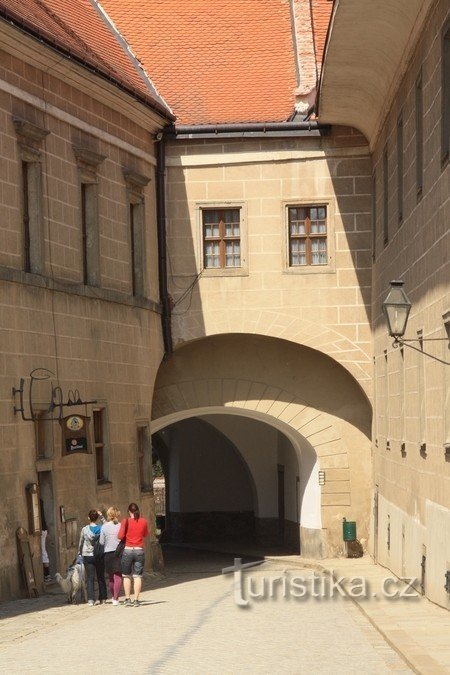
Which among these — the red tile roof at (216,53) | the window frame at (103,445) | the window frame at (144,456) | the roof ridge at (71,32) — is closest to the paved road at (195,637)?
the window frame at (103,445)

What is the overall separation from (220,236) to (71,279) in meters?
5.62

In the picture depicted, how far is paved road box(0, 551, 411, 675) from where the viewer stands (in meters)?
14.0

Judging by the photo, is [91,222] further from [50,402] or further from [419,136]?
[419,136]

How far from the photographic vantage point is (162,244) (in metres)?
29.2

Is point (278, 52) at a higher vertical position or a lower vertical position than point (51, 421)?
higher

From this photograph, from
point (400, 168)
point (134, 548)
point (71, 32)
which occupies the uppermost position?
point (71, 32)

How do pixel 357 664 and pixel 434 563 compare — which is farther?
pixel 434 563

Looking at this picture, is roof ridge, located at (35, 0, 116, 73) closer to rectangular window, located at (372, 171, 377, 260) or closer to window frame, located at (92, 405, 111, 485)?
rectangular window, located at (372, 171, 377, 260)

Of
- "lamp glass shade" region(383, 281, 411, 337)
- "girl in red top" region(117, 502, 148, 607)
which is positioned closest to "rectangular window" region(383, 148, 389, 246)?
"girl in red top" region(117, 502, 148, 607)

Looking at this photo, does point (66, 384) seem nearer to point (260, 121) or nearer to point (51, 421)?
point (51, 421)

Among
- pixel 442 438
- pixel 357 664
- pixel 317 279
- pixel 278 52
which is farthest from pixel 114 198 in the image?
pixel 357 664

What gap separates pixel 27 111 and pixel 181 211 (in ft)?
22.4

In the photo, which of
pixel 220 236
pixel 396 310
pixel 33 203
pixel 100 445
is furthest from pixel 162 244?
pixel 396 310

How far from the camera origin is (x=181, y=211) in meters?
29.5
